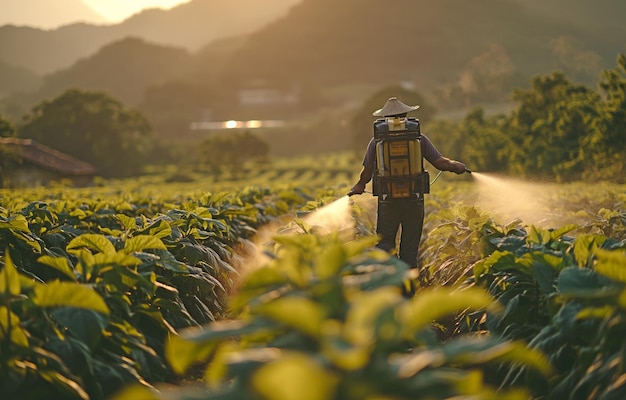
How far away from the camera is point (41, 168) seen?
61625 millimetres

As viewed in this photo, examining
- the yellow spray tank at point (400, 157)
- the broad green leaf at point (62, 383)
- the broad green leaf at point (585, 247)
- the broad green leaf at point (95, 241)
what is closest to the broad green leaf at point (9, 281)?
the broad green leaf at point (62, 383)

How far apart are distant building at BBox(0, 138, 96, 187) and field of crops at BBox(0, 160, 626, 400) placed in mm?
48099

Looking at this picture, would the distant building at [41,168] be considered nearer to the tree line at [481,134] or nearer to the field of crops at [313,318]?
the tree line at [481,134]

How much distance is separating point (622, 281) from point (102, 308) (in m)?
2.19

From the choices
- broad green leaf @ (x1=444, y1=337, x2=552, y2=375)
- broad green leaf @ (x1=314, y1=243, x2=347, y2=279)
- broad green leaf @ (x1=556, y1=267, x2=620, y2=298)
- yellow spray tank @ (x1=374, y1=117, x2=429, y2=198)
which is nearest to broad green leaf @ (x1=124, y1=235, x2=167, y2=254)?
broad green leaf @ (x1=556, y1=267, x2=620, y2=298)

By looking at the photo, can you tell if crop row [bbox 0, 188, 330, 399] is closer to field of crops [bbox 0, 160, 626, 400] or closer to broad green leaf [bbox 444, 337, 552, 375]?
field of crops [bbox 0, 160, 626, 400]

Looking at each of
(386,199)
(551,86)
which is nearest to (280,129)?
(551,86)

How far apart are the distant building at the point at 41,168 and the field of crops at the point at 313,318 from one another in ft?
158

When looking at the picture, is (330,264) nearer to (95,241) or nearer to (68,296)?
(68,296)

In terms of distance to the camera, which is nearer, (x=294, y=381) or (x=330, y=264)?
(x=294, y=381)

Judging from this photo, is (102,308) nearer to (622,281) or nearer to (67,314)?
(67,314)

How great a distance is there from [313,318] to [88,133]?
99.2 meters

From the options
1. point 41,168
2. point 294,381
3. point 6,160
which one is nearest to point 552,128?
point 6,160

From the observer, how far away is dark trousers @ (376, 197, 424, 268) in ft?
26.3
